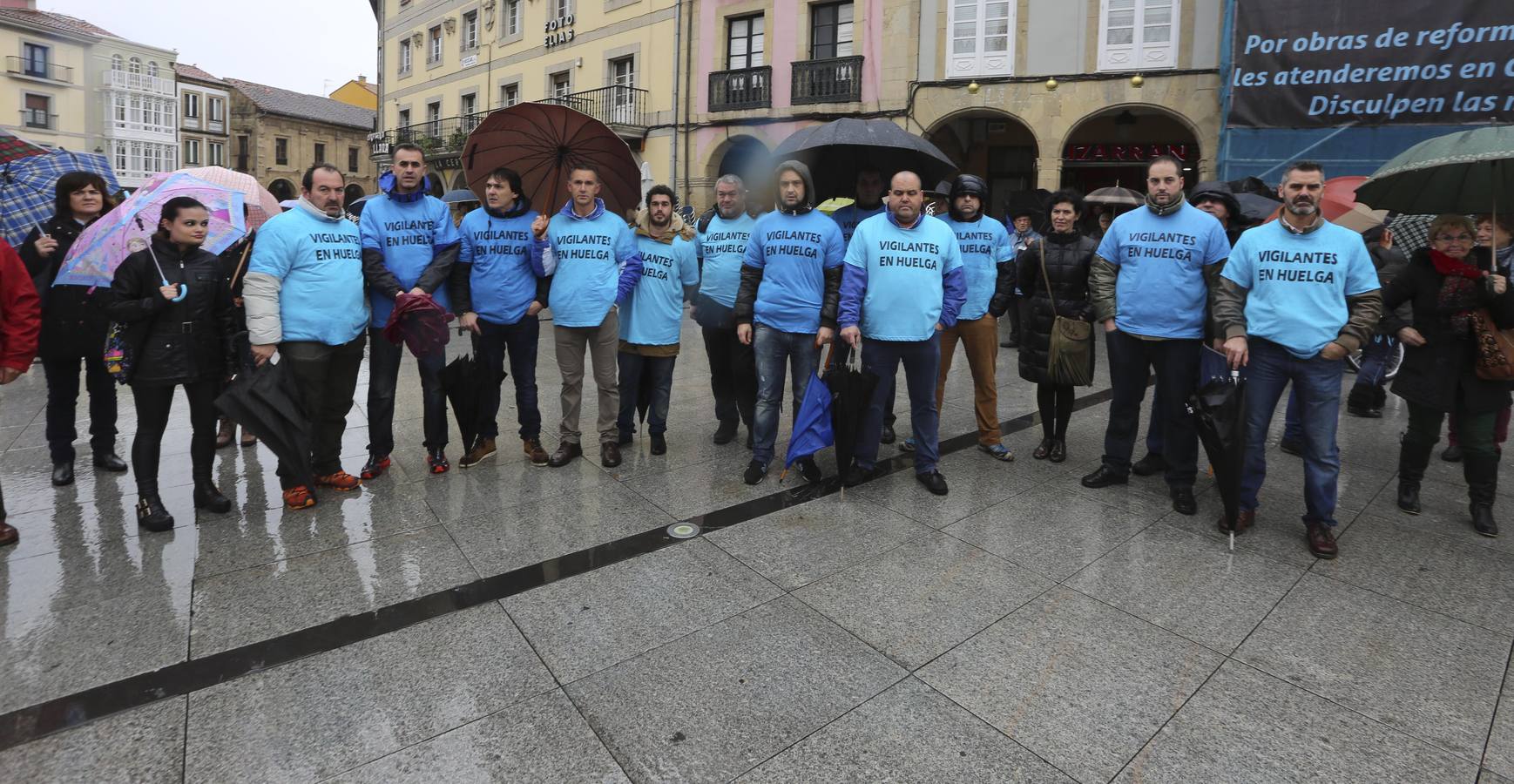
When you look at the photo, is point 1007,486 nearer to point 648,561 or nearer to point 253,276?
point 648,561

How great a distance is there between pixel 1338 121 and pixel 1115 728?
1336cm

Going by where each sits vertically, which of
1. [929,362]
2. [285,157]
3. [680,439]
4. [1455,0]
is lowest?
[680,439]

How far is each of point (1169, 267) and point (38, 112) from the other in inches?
2404

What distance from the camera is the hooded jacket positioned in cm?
464

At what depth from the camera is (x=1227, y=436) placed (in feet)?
12.5

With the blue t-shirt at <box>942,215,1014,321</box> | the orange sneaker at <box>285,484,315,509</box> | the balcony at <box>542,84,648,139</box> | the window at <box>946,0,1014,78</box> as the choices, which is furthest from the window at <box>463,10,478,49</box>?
the orange sneaker at <box>285,484,315,509</box>

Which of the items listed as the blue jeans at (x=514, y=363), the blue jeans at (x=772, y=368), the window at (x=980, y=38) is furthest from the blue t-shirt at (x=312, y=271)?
the window at (x=980, y=38)

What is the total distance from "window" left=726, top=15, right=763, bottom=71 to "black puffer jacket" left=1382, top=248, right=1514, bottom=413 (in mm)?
15806

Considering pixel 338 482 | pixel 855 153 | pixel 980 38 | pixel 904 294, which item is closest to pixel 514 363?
pixel 338 482

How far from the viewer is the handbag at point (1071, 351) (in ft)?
16.5

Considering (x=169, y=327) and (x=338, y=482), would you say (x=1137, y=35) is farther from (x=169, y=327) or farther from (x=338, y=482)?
(x=169, y=327)

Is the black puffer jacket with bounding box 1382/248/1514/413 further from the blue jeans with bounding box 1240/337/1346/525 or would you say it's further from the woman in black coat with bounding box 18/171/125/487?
the woman in black coat with bounding box 18/171/125/487

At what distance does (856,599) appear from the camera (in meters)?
3.25

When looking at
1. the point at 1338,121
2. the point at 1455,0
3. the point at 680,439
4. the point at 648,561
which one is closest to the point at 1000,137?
the point at 1338,121
